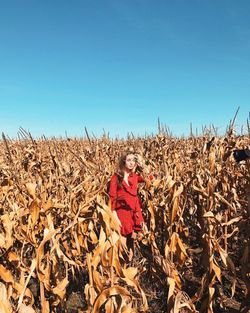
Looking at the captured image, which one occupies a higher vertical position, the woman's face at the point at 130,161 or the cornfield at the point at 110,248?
the woman's face at the point at 130,161

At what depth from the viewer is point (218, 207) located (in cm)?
487

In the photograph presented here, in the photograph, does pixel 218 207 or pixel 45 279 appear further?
pixel 218 207

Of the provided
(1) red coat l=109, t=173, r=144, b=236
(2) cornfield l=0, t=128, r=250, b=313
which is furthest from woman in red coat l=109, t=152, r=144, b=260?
(2) cornfield l=0, t=128, r=250, b=313

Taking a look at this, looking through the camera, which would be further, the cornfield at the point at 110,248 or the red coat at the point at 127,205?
the red coat at the point at 127,205

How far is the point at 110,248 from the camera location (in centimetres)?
290

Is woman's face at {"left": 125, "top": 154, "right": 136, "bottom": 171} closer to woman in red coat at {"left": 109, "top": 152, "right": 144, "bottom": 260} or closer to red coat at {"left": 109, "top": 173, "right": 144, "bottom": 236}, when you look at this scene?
woman in red coat at {"left": 109, "top": 152, "right": 144, "bottom": 260}

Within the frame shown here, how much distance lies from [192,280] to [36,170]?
3.56 metres

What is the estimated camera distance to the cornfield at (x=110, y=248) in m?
2.88

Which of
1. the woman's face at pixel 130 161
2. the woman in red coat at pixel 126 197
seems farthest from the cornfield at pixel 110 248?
the woman's face at pixel 130 161

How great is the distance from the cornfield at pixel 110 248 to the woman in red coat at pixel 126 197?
0.18 m

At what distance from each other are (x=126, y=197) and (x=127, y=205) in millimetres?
113

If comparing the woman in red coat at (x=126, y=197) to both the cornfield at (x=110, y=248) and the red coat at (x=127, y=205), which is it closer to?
the red coat at (x=127, y=205)

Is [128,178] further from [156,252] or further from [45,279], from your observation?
[45,279]

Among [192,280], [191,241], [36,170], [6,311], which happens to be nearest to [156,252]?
[192,280]
